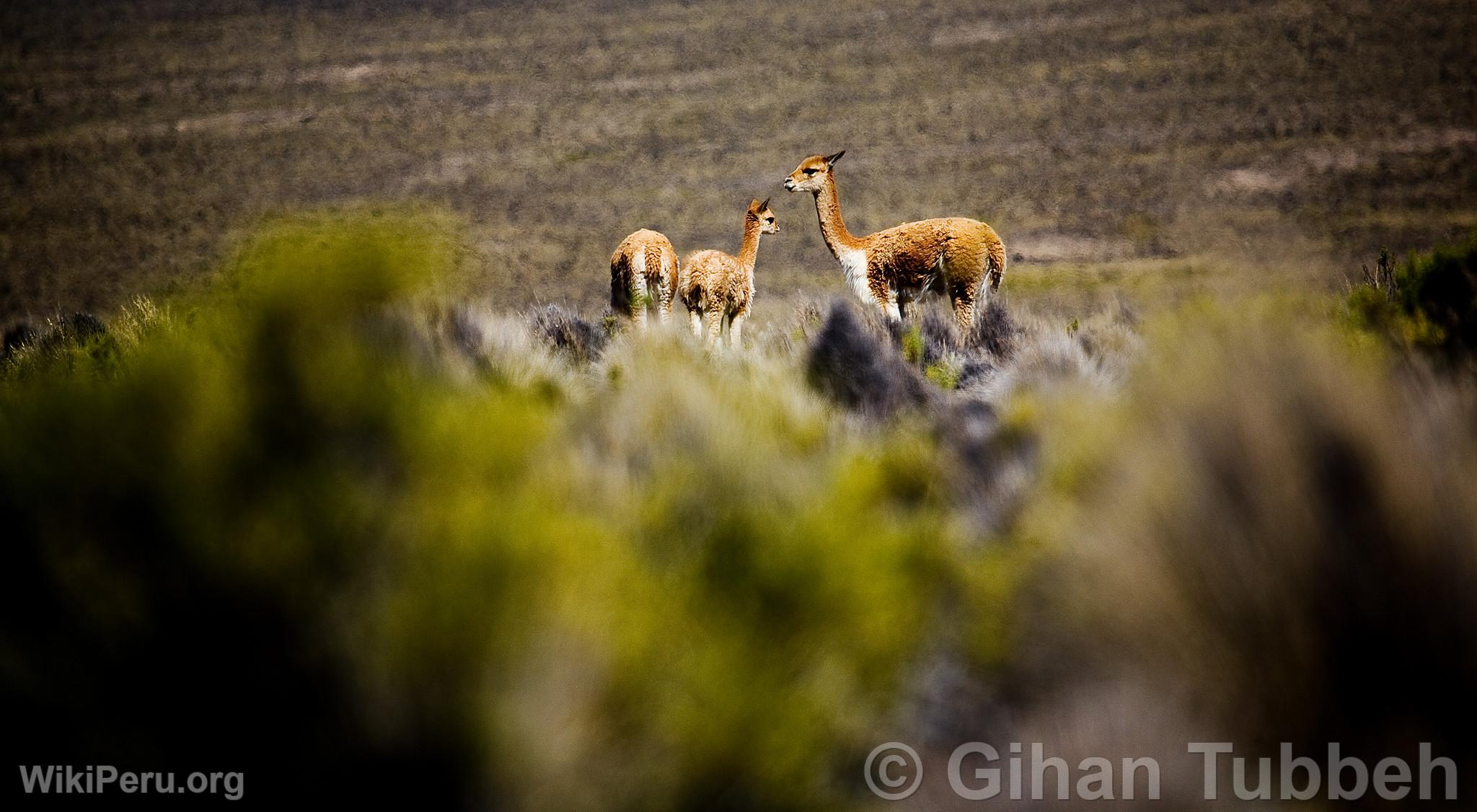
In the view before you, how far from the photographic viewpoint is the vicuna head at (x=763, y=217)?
11008mm

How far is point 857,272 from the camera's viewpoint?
998 centimetres

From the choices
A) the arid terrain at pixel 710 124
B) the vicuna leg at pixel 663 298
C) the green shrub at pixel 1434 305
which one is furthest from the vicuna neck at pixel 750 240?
the arid terrain at pixel 710 124

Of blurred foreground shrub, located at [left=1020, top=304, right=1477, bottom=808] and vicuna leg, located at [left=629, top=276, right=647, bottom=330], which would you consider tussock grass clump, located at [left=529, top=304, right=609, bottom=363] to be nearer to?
vicuna leg, located at [left=629, top=276, right=647, bottom=330]

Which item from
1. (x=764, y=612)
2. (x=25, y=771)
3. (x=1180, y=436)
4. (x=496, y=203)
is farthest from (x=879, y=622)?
(x=496, y=203)

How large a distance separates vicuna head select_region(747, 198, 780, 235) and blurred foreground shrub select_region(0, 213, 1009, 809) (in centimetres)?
875

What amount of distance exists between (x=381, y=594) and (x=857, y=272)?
8.54 metres

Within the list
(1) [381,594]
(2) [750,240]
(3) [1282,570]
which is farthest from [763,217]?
(1) [381,594]

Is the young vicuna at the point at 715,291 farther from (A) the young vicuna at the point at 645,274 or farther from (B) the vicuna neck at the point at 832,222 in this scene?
(B) the vicuna neck at the point at 832,222

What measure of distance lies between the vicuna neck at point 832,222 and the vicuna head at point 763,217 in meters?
0.52

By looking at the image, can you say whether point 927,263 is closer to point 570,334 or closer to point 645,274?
point 645,274

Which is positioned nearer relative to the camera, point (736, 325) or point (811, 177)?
point (736, 325)

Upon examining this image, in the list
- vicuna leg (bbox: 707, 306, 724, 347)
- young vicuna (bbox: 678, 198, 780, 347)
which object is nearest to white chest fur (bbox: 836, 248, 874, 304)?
young vicuna (bbox: 678, 198, 780, 347)

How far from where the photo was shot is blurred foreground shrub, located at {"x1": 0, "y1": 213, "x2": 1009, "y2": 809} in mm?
1706

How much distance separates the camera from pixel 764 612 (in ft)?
6.64
